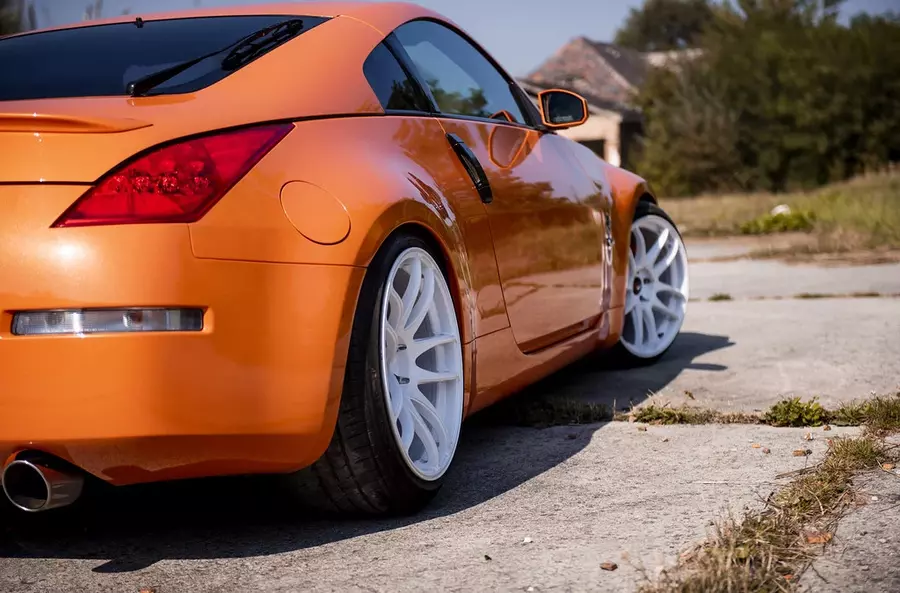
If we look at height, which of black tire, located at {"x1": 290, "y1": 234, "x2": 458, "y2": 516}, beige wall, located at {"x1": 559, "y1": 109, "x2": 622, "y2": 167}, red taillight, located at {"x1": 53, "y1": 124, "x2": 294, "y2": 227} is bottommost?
black tire, located at {"x1": 290, "y1": 234, "x2": 458, "y2": 516}

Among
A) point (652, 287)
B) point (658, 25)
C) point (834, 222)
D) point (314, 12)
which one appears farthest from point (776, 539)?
point (658, 25)

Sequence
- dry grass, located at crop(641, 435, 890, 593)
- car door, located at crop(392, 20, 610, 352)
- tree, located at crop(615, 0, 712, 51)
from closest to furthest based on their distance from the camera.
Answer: dry grass, located at crop(641, 435, 890, 593) < car door, located at crop(392, 20, 610, 352) < tree, located at crop(615, 0, 712, 51)

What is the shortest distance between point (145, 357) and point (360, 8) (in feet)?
5.14

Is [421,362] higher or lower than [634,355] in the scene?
higher

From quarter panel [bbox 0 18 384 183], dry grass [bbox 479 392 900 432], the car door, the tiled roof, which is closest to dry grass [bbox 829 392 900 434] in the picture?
dry grass [bbox 479 392 900 432]

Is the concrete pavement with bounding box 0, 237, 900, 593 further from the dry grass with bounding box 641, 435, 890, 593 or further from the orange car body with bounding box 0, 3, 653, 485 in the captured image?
the orange car body with bounding box 0, 3, 653, 485

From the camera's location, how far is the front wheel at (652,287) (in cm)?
540

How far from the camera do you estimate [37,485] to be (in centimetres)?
275

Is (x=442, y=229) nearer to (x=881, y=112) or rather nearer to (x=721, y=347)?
(x=721, y=347)

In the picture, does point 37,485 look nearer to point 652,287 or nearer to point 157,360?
point 157,360

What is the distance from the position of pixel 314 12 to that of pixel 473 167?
662 millimetres

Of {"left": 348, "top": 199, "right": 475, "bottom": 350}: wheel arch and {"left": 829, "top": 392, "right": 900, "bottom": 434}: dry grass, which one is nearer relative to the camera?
{"left": 348, "top": 199, "right": 475, "bottom": 350}: wheel arch

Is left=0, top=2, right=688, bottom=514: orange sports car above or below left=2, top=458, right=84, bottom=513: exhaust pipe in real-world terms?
above

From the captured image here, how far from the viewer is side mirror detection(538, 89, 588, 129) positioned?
15.6 ft
